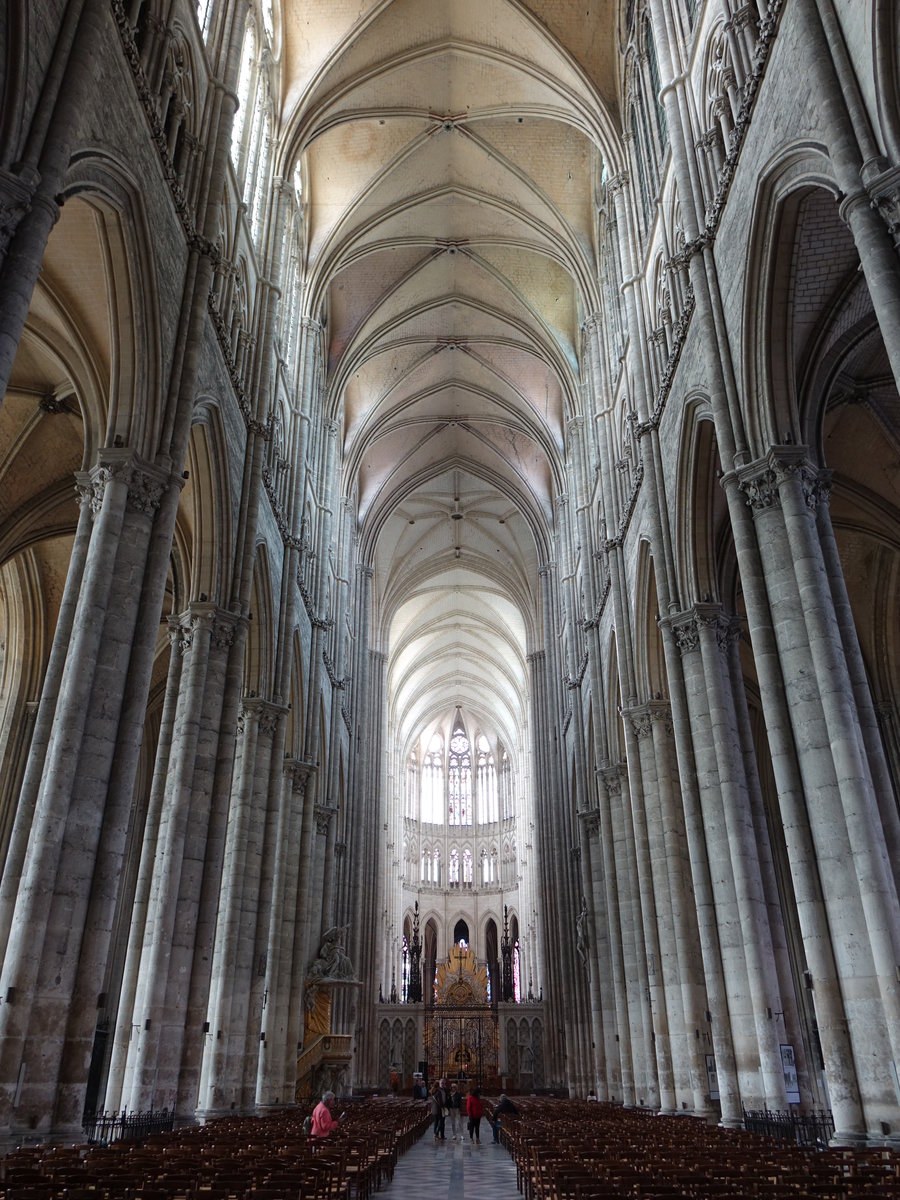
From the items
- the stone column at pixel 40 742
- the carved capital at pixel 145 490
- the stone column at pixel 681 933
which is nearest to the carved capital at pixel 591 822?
the stone column at pixel 681 933

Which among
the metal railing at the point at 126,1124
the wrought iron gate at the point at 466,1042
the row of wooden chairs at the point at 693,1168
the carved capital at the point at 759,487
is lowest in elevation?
the row of wooden chairs at the point at 693,1168

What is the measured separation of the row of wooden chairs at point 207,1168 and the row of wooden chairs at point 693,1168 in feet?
6.07

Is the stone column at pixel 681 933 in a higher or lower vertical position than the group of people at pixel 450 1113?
higher

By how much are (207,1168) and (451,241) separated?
96.9ft

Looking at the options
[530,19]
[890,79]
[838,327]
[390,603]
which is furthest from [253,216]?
[390,603]

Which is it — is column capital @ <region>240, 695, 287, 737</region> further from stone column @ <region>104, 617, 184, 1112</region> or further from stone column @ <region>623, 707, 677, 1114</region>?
stone column @ <region>623, 707, 677, 1114</region>

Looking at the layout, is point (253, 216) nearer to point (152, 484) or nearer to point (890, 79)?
point (152, 484)

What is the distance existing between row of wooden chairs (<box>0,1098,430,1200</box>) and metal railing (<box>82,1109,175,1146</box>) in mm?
778

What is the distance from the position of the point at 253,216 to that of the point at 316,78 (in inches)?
218

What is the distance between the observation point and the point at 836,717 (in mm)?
10703

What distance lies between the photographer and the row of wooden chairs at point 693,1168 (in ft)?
18.9

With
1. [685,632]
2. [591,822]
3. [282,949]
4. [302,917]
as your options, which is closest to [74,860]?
[685,632]

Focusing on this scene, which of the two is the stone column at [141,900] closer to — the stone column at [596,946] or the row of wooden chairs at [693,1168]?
the row of wooden chairs at [693,1168]

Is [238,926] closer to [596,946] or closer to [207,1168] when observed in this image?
[207,1168]
